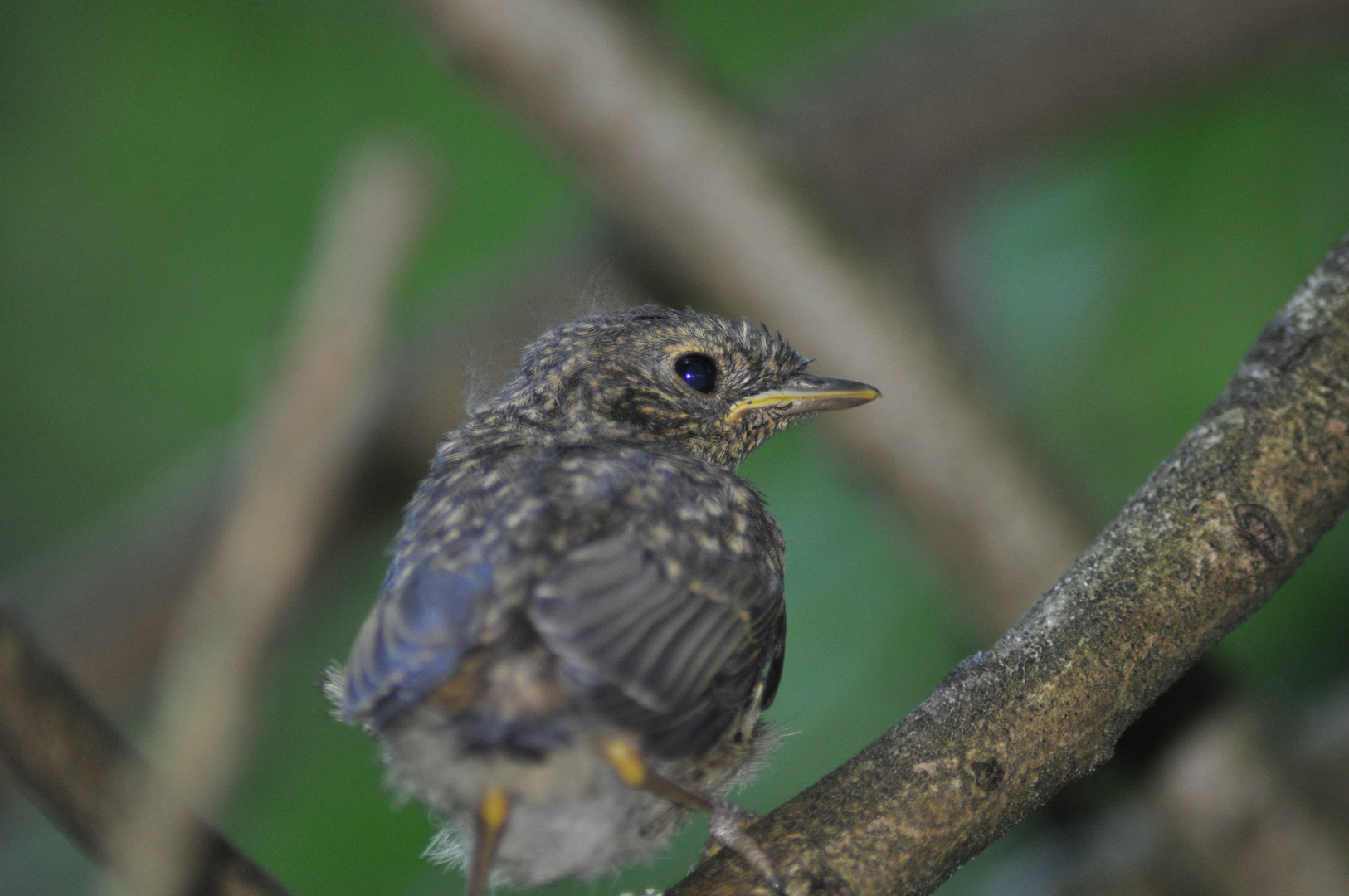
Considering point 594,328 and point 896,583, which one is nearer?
point 594,328

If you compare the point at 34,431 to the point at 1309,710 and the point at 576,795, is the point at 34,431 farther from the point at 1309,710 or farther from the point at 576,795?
the point at 1309,710

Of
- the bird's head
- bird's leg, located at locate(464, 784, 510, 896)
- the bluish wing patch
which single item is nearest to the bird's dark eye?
the bird's head

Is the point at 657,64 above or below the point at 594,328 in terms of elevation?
above

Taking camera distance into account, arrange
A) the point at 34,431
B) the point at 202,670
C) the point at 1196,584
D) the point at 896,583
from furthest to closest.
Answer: the point at 34,431 → the point at 896,583 → the point at 1196,584 → the point at 202,670

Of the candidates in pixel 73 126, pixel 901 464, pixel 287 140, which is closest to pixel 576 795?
pixel 901 464

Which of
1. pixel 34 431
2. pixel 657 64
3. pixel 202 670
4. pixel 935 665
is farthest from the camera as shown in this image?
pixel 34 431

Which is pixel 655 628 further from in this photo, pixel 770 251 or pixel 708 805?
pixel 770 251

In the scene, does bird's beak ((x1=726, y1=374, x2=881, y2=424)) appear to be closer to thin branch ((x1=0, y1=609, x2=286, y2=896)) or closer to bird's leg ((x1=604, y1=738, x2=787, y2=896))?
bird's leg ((x1=604, y1=738, x2=787, y2=896))

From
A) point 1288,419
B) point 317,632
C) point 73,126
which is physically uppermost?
point 1288,419
